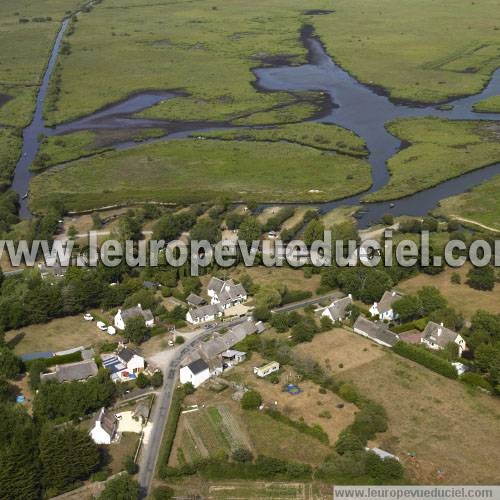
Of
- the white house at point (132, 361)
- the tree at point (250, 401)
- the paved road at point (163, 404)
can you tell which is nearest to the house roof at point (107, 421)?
the paved road at point (163, 404)

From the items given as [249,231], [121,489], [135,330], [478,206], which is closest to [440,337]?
[135,330]

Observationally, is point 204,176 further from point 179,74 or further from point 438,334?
point 179,74

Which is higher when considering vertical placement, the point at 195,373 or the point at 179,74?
the point at 179,74

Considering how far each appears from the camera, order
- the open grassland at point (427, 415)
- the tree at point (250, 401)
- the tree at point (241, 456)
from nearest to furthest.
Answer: the open grassland at point (427, 415) < the tree at point (241, 456) < the tree at point (250, 401)

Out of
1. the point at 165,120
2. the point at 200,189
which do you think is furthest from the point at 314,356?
the point at 165,120

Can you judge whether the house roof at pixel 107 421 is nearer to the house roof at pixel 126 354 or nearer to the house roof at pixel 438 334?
the house roof at pixel 126 354

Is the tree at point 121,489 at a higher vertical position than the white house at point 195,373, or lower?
higher
